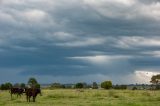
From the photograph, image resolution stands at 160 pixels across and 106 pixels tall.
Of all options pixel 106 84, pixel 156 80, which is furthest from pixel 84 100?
pixel 156 80

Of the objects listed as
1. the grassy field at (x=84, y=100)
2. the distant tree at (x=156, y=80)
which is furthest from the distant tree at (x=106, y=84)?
the grassy field at (x=84, y=100)

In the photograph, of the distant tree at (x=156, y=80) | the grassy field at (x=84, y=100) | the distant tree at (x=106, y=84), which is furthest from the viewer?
the distant tree at (x=156, y=80)

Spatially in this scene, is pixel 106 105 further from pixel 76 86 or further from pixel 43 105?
pixel 76 86

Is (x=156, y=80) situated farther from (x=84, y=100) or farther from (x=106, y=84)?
(x=84, y=100)

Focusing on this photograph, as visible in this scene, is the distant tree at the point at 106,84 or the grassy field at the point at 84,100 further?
the distant tree at the point at 106,84

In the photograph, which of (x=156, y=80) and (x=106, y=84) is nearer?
(x=106, y=84)

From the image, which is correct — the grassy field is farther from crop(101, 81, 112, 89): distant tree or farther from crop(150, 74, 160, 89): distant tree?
crop(150, 74, 160, 89): distant tree

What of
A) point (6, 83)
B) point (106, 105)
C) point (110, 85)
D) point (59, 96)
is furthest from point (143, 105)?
point (110, 85)

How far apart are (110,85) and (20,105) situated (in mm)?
84015

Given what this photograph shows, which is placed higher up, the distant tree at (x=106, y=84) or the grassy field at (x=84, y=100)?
the distant tree at (x=106, y=84)

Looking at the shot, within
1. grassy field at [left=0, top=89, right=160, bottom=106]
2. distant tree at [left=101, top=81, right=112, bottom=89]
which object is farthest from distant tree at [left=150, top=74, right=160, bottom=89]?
grassy field at [left=0, top=89, right=160, bottom=106]

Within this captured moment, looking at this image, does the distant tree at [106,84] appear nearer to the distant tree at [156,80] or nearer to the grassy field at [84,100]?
the distant tree at [156,80]

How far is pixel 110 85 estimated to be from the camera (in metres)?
124

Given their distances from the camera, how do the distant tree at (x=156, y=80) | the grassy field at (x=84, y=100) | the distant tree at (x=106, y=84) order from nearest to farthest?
the grassy field at (x=84, y=100)
the distant tree at (x=106, y=84)
the distant tree at (x=156, y=80)
